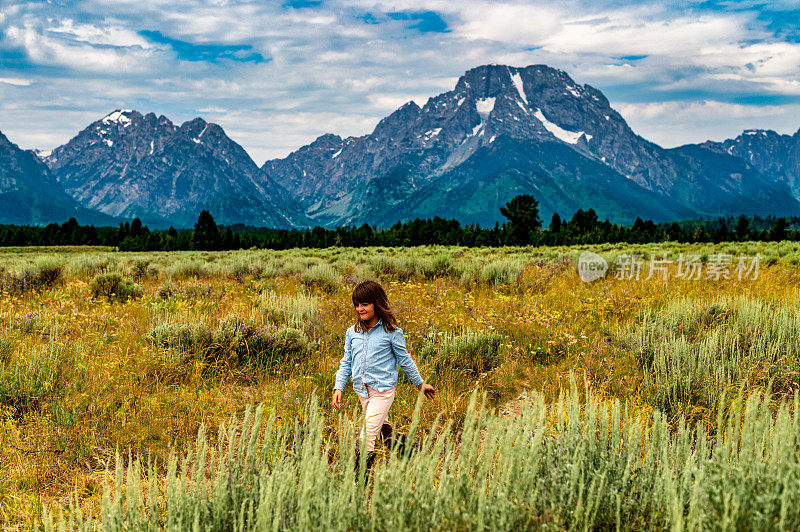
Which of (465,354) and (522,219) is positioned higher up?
(522,219)

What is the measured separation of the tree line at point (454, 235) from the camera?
279 feet

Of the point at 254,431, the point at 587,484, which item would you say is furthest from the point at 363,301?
the point at 587,484

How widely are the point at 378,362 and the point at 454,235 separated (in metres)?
90.4

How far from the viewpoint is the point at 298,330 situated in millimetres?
6156

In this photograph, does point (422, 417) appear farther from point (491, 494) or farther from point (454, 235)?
point (454, 235)

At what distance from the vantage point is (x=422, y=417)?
13.8 ft

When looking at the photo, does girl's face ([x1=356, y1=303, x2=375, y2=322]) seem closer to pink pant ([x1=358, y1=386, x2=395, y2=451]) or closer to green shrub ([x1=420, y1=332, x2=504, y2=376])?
pink pant ([x1=358, y1=386, x2=395, y2=451])

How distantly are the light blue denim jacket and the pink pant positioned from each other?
4 centimetres

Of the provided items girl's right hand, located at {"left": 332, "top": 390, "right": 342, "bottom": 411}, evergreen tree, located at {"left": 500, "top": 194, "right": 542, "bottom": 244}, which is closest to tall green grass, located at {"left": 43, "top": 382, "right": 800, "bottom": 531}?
girl's right hand, located at {"left": 332, "top": 390, "right": 342, "bottom": 411}

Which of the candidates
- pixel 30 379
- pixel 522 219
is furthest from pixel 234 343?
pixel 522 219

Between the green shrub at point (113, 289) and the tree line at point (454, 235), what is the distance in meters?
75.0

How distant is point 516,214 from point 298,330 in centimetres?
8518

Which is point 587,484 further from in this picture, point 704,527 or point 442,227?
point 442,227

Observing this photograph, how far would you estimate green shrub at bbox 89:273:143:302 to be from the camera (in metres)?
9.54
